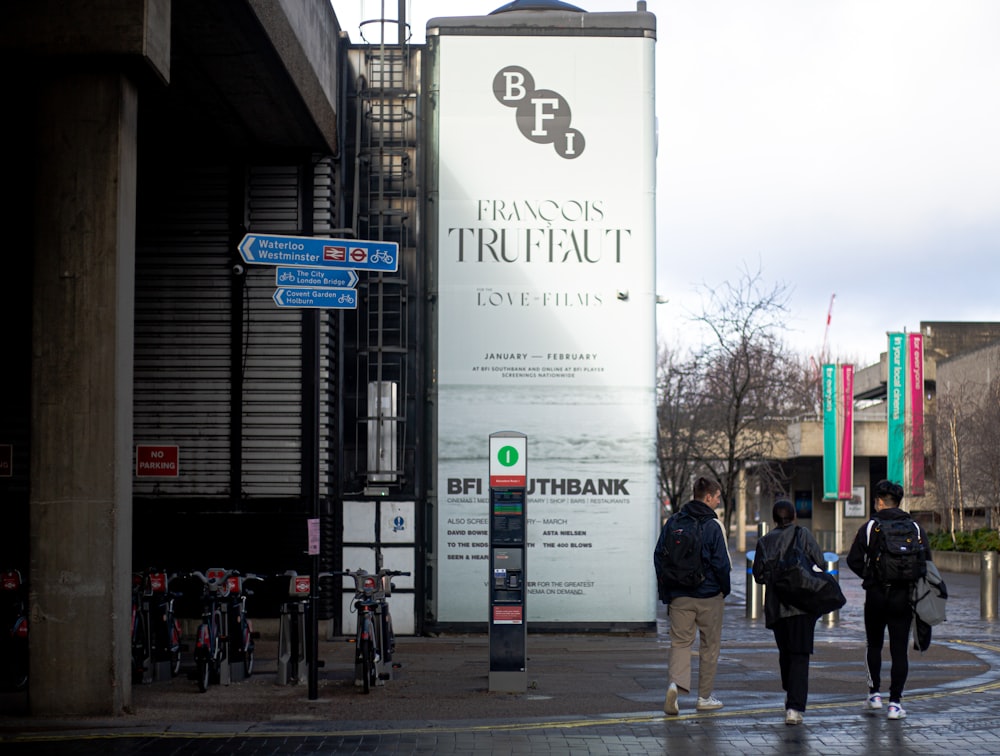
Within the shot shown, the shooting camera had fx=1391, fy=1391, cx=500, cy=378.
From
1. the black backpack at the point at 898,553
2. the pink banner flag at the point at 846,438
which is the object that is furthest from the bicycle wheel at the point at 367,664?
the pink banner flag at the point at 846,438

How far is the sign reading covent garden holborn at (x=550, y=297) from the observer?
18625 mm

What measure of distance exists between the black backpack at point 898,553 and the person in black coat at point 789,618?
59 cm

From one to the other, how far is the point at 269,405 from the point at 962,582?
74.1 feet

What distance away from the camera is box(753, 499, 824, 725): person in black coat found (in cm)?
1052

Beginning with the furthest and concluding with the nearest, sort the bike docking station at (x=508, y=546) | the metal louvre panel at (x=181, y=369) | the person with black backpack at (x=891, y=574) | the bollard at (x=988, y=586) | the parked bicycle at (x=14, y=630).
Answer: the bollard at (x=988, y=586), the metal louvre panel at (x=181, y=369), the parked bicycle at (x=14, y=630), the bike docking station at (x=508, y=546), the person with black backpack at (x=891, y=574)

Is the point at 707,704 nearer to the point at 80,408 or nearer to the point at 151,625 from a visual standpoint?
the point at 80,408

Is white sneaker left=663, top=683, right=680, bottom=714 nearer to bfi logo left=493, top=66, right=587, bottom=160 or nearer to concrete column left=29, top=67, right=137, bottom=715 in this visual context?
concrete column left=29, top=67, right=137, bottom=715

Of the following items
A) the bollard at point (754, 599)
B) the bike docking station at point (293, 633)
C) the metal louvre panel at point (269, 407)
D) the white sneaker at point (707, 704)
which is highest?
the metal louvre panel at point (269, 407)

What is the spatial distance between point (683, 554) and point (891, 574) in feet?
5.35

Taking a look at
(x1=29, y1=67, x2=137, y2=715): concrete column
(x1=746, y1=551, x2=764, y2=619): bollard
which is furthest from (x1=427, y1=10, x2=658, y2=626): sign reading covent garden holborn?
(x1=29, y1=67, x2=137, y2=715): concrete column

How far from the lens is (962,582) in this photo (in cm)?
3453

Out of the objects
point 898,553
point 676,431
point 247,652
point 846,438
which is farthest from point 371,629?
point 846,438

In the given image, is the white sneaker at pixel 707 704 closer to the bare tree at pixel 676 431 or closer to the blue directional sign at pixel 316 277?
the blue directional sign at pixel 316 277

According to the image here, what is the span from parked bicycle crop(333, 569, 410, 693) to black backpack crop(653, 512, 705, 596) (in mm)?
3119
